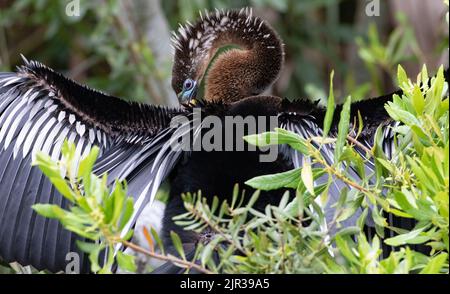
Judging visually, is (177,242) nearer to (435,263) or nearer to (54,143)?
(435,263)

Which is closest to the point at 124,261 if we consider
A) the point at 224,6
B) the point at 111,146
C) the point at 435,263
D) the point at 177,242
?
the point at 177,242

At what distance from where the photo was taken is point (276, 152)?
2.26 metres

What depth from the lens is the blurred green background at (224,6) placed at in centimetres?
443

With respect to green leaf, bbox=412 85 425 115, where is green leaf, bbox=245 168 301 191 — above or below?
below

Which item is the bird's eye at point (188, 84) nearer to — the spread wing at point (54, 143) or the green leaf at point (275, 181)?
the spread wing at point (54, 143)

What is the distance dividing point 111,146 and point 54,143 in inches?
6.8

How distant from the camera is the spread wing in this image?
220 centimetres

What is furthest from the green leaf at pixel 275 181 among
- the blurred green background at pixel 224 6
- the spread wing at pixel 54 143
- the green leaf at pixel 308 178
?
the blurred green background at pixel 224 6

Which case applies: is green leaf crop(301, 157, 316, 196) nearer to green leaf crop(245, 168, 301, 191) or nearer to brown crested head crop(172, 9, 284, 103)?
green leaf crop(245, 168, 301, 191)

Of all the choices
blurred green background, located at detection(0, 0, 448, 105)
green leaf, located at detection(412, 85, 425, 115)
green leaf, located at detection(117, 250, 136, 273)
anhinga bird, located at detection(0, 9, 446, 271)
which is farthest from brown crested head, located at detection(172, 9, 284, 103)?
green leaf, located at detection(117, 250, 136, 273)

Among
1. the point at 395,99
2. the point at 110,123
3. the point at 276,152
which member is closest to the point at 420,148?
the point at 395,99

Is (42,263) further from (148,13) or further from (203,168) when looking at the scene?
(148,13)

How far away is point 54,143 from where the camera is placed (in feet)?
7.69

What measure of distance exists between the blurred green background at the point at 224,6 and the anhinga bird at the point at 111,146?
1.75 metres
